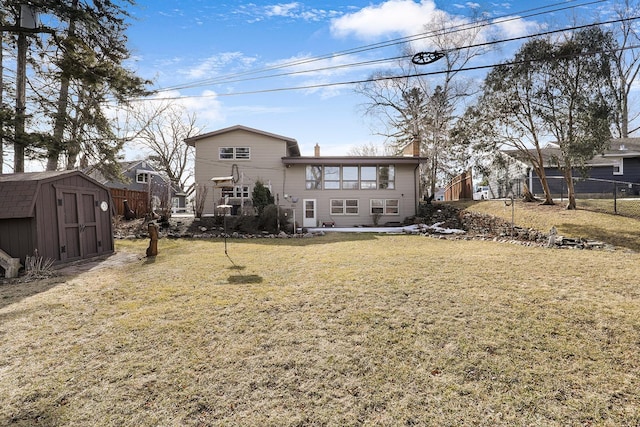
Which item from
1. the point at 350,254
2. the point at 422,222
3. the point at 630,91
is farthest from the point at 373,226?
the point at 630,91

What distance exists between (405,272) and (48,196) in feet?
29.1

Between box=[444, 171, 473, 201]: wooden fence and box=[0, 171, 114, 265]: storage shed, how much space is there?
2069 cm

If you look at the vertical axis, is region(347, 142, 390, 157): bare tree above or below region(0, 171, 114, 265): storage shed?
above

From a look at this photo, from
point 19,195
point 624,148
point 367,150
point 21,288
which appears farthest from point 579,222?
point 367,150

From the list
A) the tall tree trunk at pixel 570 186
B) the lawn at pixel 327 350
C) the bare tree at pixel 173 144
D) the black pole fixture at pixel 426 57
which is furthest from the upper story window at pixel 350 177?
the bare tree at pixel 173 144

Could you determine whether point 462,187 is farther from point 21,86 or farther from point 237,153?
point 21,86

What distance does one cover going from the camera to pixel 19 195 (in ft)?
23.6

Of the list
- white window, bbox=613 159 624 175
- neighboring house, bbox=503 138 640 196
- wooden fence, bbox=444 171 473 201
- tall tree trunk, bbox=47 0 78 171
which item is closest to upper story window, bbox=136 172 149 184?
tall tree trunk, bbox=47 0 78 171

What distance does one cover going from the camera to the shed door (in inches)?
314

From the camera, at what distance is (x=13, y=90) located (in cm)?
1056

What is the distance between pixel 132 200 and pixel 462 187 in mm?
21584

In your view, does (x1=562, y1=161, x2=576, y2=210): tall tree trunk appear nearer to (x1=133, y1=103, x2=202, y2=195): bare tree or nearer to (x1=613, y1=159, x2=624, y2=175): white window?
(x1=613, y1=159, x2=624, y2=175): white window

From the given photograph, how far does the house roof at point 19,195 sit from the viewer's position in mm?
6973

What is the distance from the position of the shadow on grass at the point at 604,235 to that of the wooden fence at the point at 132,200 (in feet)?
62.8
